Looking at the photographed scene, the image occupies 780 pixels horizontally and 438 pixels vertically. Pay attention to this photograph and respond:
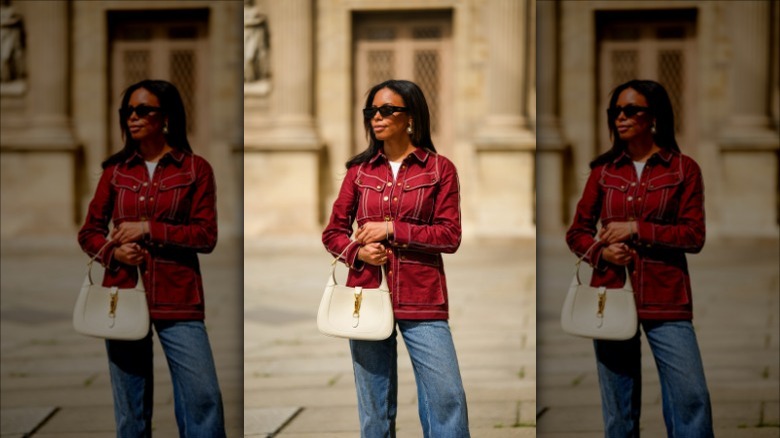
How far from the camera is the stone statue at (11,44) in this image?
496cm

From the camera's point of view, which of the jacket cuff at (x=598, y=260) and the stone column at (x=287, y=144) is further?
the stone column at (x=287, y=144)

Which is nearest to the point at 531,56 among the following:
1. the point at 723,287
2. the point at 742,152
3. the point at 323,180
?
the point at 323,180

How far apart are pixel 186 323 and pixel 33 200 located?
3.59ft

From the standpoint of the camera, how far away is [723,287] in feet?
17.6

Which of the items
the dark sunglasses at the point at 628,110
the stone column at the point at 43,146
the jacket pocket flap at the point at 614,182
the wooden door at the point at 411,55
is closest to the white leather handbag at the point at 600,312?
the jacket pocket flap at the point at 614,182

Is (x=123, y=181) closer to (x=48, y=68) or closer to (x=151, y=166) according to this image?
(x=151, y=166)

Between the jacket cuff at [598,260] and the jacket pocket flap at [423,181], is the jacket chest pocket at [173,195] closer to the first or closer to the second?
the jacket pocket flap at [423,181]

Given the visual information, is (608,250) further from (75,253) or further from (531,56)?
(531,56)

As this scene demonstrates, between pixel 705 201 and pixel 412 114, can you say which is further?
pixel 705 201

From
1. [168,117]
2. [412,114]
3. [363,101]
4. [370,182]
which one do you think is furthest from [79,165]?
[363,101]

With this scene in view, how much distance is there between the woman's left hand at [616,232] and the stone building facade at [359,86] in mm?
9184

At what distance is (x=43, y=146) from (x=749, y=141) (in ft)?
16.1

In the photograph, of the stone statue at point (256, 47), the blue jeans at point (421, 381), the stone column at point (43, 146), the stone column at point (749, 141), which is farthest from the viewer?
the stone statue at point (256, 47)

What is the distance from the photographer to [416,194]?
380cm
